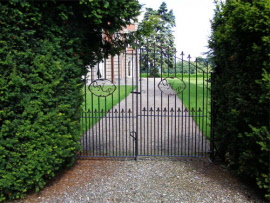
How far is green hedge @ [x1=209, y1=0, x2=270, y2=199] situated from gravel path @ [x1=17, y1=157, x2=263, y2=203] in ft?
1.62

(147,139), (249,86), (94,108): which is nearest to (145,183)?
(147,139)

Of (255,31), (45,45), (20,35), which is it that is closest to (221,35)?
(255,31)

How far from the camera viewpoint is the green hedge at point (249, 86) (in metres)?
3.56

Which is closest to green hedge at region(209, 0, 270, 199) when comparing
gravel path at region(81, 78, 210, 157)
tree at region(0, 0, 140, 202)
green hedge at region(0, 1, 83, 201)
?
gravel path at region(81, 78, 210, 157)

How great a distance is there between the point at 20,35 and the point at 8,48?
316mm

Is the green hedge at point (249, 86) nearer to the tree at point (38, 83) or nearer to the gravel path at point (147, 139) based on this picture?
the gravel path at point (147, 139)

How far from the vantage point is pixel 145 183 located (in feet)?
15.1

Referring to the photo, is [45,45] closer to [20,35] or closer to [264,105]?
[20,35]

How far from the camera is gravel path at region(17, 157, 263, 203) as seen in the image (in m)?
4.07

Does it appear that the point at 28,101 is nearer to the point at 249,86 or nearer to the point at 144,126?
the point at 249,86

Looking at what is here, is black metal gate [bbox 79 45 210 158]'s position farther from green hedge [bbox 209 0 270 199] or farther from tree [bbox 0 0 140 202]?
green hedge [bbox 209 0 270 199]

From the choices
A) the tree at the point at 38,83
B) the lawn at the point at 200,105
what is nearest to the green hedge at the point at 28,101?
the tree at the point at 38,83

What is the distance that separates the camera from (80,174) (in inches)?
197

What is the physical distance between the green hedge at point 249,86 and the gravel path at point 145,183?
1.62 ft
